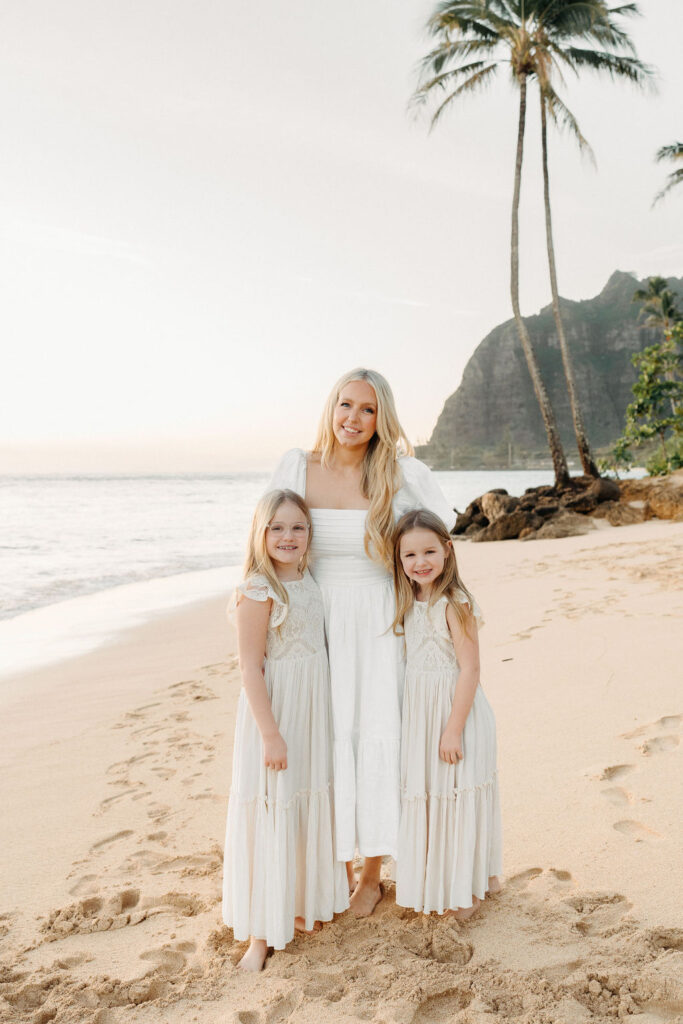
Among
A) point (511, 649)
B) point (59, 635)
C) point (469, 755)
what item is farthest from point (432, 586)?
point (59, 635)

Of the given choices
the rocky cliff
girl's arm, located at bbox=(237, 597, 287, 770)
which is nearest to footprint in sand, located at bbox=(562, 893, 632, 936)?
girl's arm, located at bbox=(237, 597, 287, 770)

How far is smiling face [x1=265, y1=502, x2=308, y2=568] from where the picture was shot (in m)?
2.42

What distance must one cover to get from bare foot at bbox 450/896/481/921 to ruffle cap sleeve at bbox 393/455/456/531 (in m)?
1.30

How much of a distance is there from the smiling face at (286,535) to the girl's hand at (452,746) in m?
0.78

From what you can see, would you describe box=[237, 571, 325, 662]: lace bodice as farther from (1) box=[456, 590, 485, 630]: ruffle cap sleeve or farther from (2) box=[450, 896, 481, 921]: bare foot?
(2) box=[450, 896, 481, 921]: bare foot

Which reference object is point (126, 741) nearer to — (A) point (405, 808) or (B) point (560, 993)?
(A) point (405, 808)

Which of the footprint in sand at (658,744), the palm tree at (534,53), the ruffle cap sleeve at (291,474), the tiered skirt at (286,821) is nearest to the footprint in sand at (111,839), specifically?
the tiered skirt at (286,821)

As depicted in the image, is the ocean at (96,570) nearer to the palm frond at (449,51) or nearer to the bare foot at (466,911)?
the bare foot at (466,911)

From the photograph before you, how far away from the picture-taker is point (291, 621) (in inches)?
95.0

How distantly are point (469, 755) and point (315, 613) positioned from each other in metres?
0.71

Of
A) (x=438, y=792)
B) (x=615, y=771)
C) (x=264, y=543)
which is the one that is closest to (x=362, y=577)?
(x=264, y=543)

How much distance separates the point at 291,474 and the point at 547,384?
476ft

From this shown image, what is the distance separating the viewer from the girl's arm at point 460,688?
2.36m

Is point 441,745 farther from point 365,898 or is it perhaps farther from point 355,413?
point 355,413
